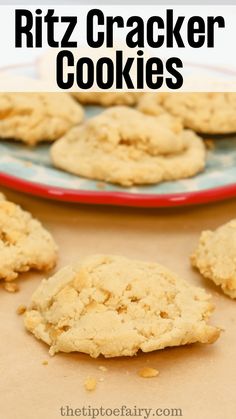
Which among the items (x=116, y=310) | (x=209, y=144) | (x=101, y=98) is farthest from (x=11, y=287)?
(x=101, y=98)

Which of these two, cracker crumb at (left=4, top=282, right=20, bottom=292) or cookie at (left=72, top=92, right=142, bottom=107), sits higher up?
cookie at (left=72, top=92, right=142, bottom=107)

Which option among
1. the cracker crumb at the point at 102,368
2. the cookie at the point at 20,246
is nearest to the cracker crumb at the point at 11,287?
the cookie at the point at 20,246

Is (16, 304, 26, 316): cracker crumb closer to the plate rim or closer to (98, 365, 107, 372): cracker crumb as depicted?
(98, 365, 107, 372): cracker crumb

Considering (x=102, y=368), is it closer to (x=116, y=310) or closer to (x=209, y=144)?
(x=116, y=310)

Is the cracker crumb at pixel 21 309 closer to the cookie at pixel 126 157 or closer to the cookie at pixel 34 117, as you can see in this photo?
the cookie at pixel 126 157

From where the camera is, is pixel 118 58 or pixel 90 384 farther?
pixel 118 58

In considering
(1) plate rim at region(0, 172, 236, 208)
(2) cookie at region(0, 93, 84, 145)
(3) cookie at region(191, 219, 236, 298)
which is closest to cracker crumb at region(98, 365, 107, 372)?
(3) cookie at region(191, 219, 236, 298)
